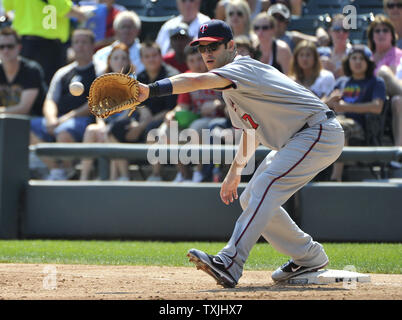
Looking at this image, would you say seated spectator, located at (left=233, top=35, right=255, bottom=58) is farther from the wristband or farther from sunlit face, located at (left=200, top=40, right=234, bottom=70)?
the wristband

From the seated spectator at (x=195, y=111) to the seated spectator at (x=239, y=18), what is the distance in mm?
919

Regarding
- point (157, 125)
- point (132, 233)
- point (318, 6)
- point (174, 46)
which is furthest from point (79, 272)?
point (318, 6)

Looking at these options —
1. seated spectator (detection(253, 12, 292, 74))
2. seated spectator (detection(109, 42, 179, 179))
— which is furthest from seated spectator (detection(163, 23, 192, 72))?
seated spectator (detection(253, 12, 292, 74))

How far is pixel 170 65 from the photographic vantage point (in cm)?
1009

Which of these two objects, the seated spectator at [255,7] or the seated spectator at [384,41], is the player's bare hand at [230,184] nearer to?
the seated spectator at [384,41]

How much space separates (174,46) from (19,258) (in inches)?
166

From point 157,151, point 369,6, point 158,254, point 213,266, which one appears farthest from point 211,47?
point 369,6

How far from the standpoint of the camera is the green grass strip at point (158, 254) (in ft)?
21.8

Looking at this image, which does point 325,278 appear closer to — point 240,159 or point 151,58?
point 240,159

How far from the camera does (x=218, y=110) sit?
30.1 feet

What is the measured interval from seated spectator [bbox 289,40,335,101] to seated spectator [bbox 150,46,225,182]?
3.34ft

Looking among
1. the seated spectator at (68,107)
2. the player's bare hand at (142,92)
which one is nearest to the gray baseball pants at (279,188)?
the player's bare hand at (142,92)

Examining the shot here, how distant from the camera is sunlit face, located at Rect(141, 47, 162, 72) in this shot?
381 inches

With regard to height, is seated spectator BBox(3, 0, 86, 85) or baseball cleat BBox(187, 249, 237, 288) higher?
seated spectator BBox(3, 0, 86, 85)
